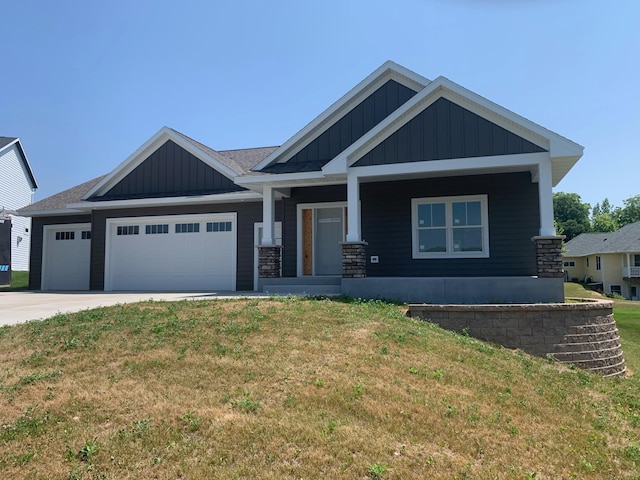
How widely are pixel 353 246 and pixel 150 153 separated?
946cm

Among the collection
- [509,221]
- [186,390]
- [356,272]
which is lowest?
[186,390]

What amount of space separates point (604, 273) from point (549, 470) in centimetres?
4240

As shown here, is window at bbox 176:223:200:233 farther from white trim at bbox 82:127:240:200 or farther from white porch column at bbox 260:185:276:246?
white porch column at bbox 260:185:276:246

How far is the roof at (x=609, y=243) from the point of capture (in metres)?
37.8

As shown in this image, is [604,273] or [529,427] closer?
[529,427]

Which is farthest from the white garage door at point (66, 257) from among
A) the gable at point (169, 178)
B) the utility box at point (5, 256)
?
the utility box at point (5, 256)

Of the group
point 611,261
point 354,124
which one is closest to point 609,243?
point 611,261

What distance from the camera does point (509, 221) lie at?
12.7m

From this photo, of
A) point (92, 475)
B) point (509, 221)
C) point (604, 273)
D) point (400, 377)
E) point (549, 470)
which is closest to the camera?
point (92, 475)

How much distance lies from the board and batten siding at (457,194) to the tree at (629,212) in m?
71.2

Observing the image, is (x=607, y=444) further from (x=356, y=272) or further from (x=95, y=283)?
(x=95, y=283)

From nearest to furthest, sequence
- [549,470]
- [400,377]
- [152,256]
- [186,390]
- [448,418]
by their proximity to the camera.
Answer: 1. [549,470]
2. [448,418]
3. [186,390]
4. [400,377]
5. [152,256]

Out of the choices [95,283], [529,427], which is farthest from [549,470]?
[95,283]

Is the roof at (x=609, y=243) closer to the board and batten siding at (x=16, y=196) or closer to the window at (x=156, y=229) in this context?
the window at (x=156, y=229)
